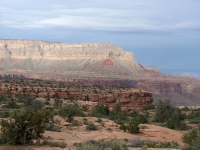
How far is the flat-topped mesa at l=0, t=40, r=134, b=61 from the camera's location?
13762 centimetres

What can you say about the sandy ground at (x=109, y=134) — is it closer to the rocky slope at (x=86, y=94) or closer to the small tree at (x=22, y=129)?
the small tree at (x=22, y=129)

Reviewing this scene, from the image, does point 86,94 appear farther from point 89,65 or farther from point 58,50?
point 58,50

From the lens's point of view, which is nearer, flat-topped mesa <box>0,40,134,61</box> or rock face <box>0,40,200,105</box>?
rock face <box>0,40,200,105</box>

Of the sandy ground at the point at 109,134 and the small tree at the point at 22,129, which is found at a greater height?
the small tree at the point at 22,129

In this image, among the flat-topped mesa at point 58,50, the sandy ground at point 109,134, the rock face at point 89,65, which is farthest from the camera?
the flat-topped mesa at point 58,50

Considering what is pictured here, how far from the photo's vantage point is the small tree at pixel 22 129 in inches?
486

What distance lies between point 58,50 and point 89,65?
26.4 meters

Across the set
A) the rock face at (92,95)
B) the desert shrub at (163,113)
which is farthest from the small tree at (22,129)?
the rock face at (92,95)

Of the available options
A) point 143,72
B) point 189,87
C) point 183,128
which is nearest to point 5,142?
point 183,128

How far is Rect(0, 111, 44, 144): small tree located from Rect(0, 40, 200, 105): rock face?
8261cm

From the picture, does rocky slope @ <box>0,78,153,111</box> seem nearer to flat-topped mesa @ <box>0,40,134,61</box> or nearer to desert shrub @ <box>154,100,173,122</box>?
desert shrub @ <box>154,100,173,122</box>

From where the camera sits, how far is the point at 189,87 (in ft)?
371

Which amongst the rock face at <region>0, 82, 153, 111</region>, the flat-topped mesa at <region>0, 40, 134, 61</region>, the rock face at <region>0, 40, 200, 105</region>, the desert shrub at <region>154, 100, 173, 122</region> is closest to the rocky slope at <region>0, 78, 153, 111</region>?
the rock face at <region>0, 82, 153, 111</region>

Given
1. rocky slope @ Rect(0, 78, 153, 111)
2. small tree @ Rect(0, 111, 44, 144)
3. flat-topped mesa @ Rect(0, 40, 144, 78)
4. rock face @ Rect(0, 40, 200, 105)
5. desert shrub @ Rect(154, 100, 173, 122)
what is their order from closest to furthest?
small tree @ Rect(0, 111, 44, 144) < desert shrub @ Rect(154, 100, 173, 122) < rocky slope @ Rect(0, 78, 153, 111) < rock face @ Rect(0, 40, 200, 105) < flat-topped mesa @ Rect(0, 40, 144, 78)
